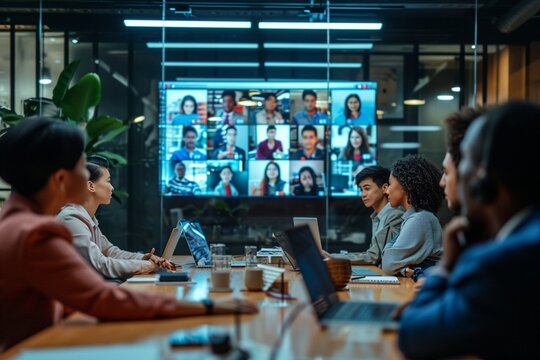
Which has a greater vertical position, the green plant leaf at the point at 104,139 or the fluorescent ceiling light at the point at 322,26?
the fluorescent ceiling light at the point at 322,26

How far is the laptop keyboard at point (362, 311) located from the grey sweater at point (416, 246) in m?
1.75

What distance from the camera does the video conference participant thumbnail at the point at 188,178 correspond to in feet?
24.2

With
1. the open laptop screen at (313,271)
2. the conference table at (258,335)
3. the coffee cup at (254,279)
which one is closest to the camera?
the conference table at (258,335)

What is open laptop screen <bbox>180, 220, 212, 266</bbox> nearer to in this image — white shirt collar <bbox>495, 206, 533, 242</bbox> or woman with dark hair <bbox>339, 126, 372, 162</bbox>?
white shirt collar <bbox>495, 206, 533, 242</bbox>

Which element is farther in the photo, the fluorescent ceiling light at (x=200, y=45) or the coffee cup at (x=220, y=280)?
the fluorescent ceiling light at (x=200, y=45)

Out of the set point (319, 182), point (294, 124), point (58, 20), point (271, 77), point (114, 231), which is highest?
point (58, 20)

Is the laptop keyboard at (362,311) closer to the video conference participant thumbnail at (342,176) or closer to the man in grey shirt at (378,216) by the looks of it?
the man in grey shirt at (378,216)

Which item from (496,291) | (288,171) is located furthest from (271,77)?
(496,291)

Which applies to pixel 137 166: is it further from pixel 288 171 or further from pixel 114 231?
pixel 288 171

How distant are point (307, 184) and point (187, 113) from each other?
57.8 inches

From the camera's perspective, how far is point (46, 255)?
2031 mm

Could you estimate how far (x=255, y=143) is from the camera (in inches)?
292

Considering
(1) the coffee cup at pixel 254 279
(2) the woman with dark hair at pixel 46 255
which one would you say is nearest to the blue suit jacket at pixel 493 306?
(2) the woman with dark hair at pixel 46 255

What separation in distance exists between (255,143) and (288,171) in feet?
1.50
